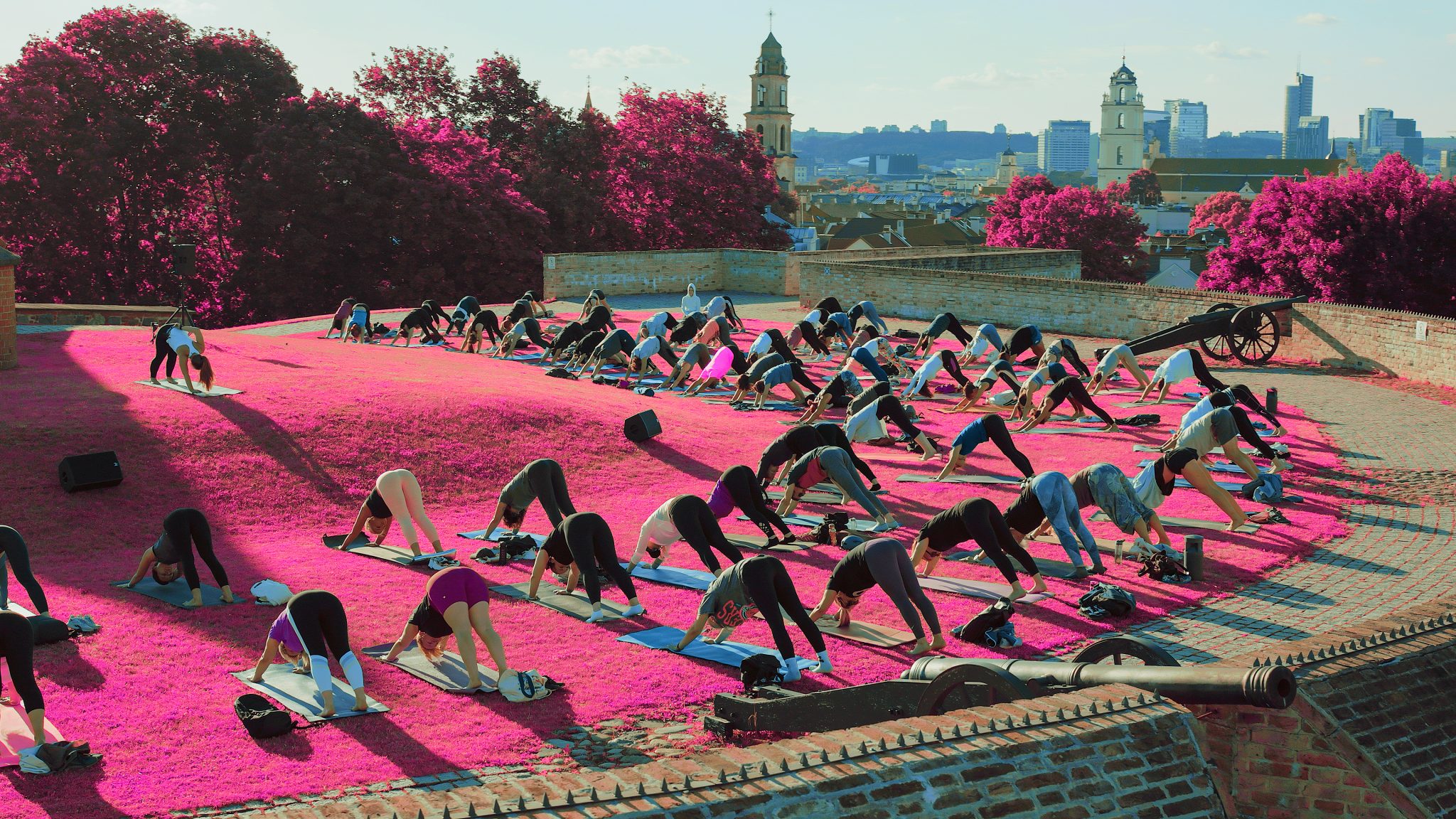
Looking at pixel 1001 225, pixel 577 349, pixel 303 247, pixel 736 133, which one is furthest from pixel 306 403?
pixel 1001 225

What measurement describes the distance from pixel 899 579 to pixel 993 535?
1.77 m

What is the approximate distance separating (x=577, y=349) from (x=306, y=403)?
948 cm

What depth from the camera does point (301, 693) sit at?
431 inches

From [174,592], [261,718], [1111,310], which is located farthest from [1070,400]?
[261,718]

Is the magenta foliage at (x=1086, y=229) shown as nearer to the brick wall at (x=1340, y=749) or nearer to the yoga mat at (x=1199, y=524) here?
the yoga mat at (x=1199, y=524)

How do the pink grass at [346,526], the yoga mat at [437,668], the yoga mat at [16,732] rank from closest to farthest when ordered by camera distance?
the yoga mat at [16,732] → the pink grass at [346,526] → the yoga mat at [437,668]

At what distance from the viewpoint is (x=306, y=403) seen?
20.5 m

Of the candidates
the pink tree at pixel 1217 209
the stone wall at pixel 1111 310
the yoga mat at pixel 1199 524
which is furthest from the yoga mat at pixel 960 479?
the pink tree at pixel 1217 209

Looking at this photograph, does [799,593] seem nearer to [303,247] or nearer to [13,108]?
[303,247]

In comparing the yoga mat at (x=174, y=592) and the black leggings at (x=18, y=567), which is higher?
the black leggings at (x=18, y=567)

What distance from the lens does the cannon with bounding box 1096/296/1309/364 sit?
30.6 metres

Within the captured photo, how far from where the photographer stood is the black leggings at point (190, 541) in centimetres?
1326

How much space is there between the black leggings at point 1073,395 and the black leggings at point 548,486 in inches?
410

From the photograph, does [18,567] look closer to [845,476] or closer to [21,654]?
[21,654]
